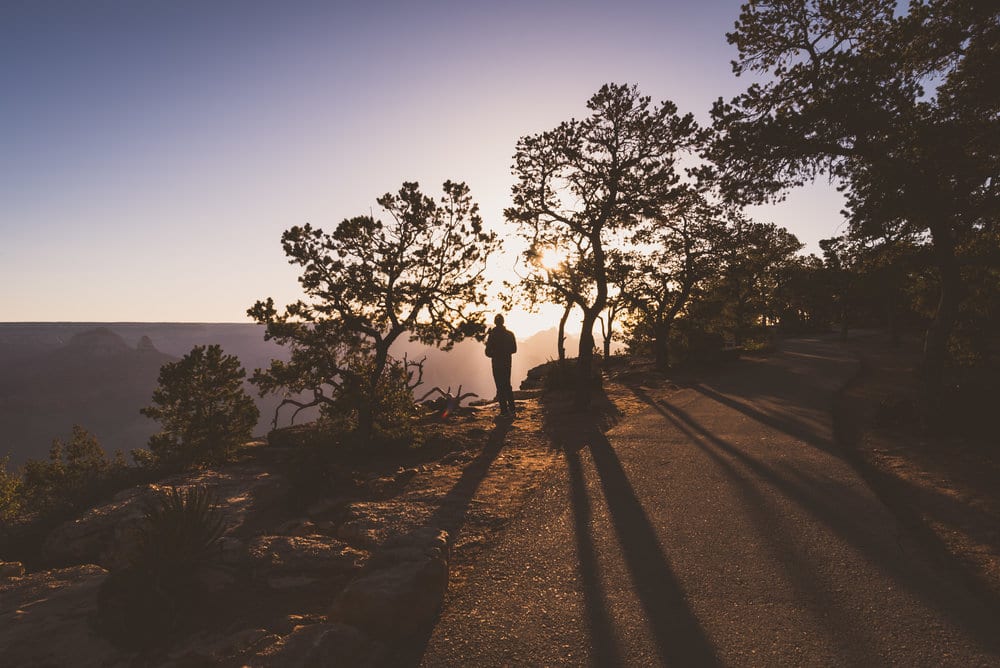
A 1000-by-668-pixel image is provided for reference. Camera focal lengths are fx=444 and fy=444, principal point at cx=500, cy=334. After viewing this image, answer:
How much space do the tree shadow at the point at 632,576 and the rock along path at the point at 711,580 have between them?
14mm

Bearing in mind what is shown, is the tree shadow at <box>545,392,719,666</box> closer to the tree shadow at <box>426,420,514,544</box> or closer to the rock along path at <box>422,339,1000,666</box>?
the rock along path at <box>422,339,1000,666</box>

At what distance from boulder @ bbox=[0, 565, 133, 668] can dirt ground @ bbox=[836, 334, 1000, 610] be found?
659 centimetres

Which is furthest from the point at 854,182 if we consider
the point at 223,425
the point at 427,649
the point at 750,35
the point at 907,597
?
the point at 223,425

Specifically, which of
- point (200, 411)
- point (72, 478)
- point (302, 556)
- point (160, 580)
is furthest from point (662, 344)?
point (72, 478)

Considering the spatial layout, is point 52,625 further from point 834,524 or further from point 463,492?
point 834,524

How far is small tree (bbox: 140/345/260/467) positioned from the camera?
915 cm

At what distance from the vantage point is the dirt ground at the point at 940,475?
4.25 meters

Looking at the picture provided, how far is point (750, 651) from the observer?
2.95m

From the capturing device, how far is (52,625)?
320cm

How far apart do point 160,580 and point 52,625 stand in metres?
0.63

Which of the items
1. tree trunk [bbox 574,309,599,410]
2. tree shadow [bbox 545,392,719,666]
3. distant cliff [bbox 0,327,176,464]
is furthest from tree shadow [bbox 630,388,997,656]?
distant cliff [bbox 0,327,176,464]

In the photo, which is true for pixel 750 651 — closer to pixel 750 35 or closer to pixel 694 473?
pixel 694 473

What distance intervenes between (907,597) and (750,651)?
1.66m

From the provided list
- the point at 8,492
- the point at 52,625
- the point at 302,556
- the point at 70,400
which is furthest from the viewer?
the point at 70,400
